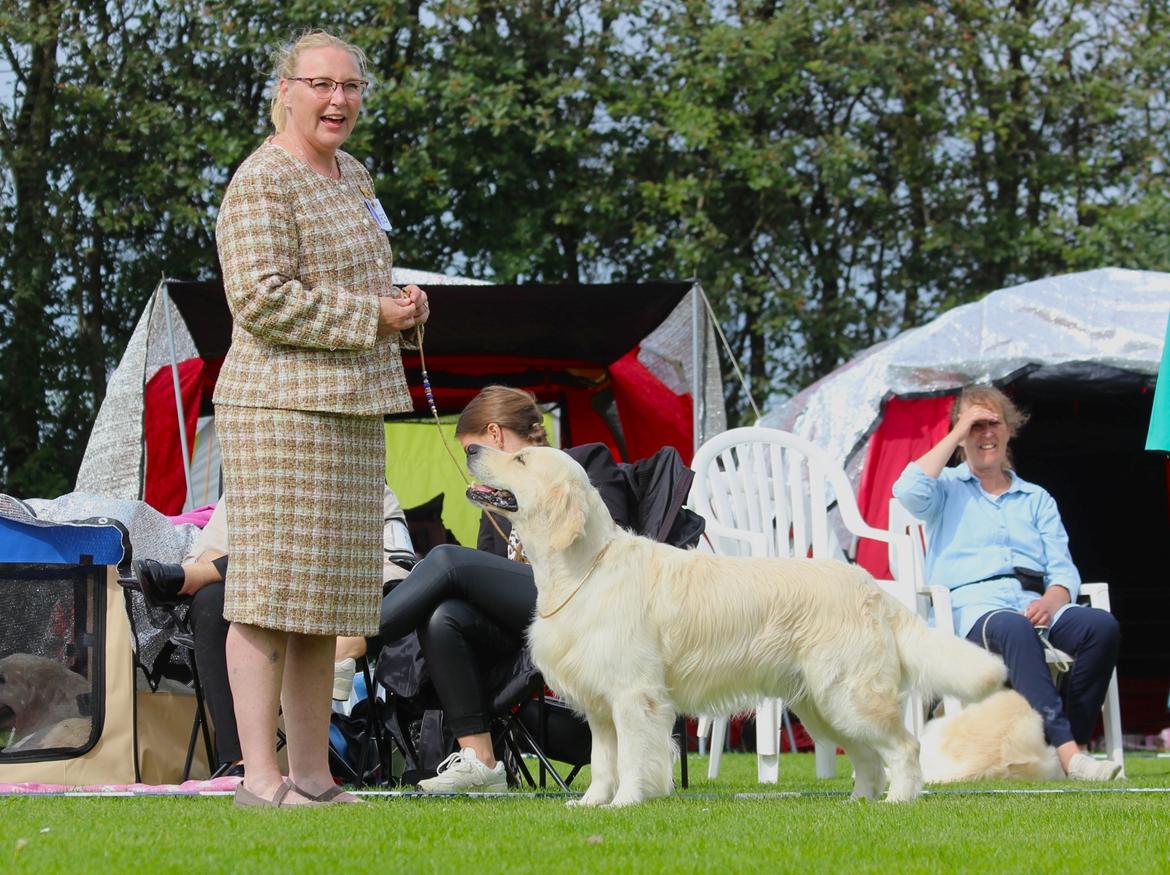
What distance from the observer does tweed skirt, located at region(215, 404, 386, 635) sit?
3475mm

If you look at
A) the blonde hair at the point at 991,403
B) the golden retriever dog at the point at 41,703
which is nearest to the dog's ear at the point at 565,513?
the golden retriever dog at the point at 41,703

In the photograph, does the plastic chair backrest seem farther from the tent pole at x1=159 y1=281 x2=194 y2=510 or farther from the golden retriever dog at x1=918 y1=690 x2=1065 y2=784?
the tent pole at x1=159 y1=281 x2=194 y2=510

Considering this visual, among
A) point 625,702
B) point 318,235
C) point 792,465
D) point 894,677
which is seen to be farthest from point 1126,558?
point 318,235

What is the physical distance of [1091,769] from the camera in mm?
4918

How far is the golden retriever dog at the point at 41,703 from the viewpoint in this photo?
4.45 meters

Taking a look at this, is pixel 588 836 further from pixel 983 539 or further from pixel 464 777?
pixel 983 539

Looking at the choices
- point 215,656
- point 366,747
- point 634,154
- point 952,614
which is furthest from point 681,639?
point 634,154

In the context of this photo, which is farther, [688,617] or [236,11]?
[236,11]

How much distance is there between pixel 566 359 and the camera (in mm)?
8555

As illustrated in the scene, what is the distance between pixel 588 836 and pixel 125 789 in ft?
5.63

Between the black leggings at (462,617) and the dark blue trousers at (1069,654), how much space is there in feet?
5.84

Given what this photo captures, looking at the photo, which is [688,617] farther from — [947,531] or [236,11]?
[236,11]

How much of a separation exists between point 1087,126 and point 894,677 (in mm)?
10588

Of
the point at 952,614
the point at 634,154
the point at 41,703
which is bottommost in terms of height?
the point at 41,703
